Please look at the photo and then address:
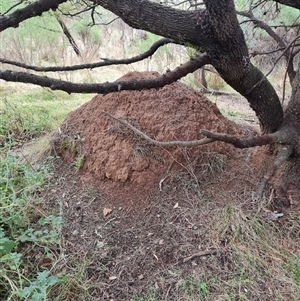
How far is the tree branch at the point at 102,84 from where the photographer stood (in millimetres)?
1190

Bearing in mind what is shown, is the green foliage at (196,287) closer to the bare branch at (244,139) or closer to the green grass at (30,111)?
the bare branch at (244,139)

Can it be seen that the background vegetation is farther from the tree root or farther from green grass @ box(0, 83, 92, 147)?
the tree root

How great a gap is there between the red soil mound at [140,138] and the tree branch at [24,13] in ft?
2.85

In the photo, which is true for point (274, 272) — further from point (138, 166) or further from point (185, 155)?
point (138, 166)

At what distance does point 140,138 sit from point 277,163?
0.81 metres

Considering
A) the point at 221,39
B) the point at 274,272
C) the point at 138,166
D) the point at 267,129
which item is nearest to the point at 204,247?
the point at 274,272

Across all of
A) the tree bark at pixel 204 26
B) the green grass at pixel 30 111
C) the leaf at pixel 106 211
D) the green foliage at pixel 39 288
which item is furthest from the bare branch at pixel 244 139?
the green grass at pixel 30 111

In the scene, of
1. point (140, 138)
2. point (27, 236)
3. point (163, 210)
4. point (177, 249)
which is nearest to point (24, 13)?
point (140, 138)

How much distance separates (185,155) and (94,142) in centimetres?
62

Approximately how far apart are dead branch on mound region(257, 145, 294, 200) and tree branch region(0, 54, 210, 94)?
2.04 feet

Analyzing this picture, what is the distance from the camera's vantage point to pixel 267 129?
180cm

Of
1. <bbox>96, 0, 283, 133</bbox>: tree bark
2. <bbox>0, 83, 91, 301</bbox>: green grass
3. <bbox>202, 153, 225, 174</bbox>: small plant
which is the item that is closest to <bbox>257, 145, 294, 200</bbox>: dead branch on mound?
<bbox>202, 153, 225, 174</bbox>: small plant

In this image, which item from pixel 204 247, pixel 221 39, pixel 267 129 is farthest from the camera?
pixel 267 129

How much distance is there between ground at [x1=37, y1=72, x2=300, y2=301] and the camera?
1454 mm
